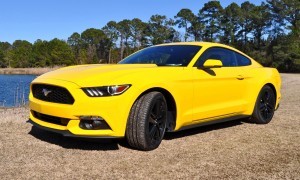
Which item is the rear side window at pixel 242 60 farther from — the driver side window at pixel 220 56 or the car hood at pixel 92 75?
the car hood at pixel 92 75

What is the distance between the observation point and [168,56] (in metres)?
5.74

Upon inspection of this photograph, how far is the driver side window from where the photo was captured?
570cm

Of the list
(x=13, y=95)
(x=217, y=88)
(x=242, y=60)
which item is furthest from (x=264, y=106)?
(x=13, y=95)

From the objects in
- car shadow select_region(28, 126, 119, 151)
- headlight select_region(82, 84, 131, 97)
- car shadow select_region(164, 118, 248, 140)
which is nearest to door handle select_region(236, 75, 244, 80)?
car shadow select_region(164, 118, 248, 140)

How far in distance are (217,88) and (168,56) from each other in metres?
0.90

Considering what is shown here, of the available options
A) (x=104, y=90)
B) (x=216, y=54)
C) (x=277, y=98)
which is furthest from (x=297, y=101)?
(x=104, y=90)

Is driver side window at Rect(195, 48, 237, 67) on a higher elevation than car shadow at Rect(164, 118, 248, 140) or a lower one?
higher

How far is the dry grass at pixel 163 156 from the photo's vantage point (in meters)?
3.95

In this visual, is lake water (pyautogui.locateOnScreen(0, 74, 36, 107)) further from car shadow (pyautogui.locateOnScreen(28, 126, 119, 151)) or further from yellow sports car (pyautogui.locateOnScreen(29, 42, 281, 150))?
yellow sports car (pyautogui.locateOnScreen(29, 42, 281, 150))

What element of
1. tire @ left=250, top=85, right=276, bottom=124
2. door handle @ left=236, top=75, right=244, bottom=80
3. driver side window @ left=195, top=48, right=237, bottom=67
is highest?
driver side window @ left=195, top=48, right=237, bottom=67

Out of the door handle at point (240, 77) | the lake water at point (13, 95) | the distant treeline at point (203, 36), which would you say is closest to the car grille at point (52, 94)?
the door handle at point (240, 77)

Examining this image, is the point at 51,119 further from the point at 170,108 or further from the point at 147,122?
the point at 170,108

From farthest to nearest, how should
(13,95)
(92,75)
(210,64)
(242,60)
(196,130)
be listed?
1. (13,95)
2. (242,60)
3. (196,130)
4. (210,64)
5. (92,75)

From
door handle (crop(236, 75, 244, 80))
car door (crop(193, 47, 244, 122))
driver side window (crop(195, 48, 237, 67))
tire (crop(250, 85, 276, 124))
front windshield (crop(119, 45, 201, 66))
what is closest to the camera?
car door (crop(193, 47, 244, 122))
